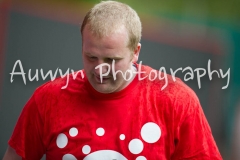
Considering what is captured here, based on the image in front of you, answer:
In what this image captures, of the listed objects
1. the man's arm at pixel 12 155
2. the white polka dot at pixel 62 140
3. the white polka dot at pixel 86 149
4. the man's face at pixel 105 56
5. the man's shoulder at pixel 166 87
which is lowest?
the man's arm at pixel 12 155

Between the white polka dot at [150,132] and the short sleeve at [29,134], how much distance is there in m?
0.30

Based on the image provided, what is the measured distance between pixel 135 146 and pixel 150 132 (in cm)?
6

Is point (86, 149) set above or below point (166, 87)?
below

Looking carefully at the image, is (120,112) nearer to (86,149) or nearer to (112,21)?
(86,149)

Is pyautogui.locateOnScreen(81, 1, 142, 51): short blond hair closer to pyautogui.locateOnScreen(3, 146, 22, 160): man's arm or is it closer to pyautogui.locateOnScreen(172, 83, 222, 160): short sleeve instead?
pyautogui.locateOnScreen(172, 83, 222, 160): short sleeve

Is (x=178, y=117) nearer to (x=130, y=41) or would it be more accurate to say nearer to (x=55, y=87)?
(x=130, y=41)

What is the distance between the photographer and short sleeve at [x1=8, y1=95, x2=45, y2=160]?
1.11 metres

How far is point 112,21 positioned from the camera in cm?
97

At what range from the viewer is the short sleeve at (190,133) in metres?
1.02

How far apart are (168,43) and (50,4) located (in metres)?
0.44

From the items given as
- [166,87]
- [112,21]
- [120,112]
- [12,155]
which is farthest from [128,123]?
[12,155]

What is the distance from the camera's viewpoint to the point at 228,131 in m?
1.39

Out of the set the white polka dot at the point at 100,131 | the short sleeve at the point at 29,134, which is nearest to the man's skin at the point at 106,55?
the white polka dot at the point at 100,131

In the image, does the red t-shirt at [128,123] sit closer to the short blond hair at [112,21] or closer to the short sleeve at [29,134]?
the short sleeve at [29,134]
